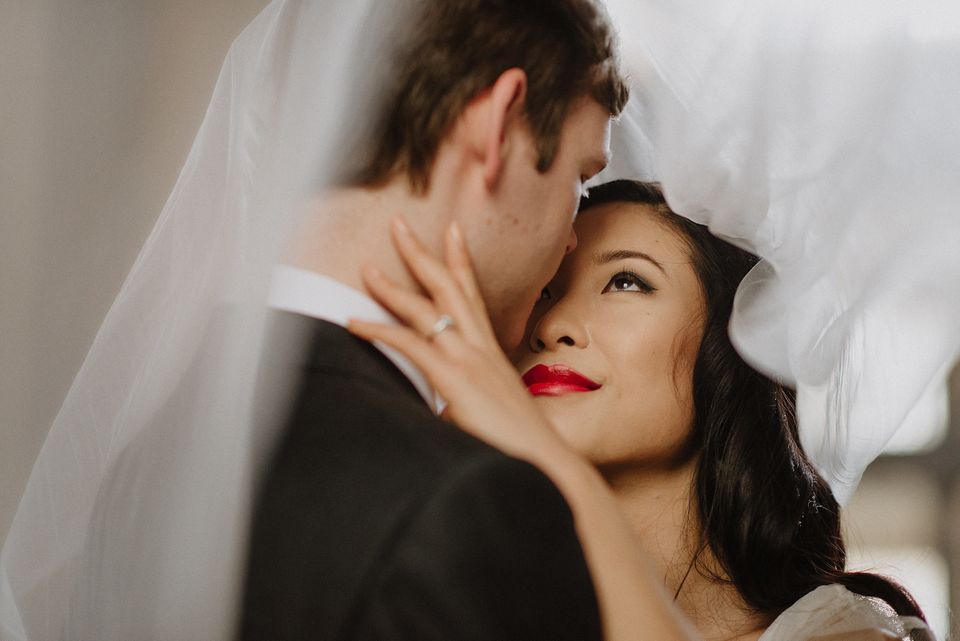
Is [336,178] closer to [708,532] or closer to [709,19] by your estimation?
[709,19]

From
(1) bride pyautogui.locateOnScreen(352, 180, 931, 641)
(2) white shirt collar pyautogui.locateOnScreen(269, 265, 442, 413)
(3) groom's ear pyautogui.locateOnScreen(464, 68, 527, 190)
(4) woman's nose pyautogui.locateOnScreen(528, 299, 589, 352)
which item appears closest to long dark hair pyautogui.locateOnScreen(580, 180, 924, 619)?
(1) bride pyautogui.locateOnScreen(352, 180, 931, 641)

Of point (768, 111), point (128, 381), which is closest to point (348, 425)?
point (128, 381)

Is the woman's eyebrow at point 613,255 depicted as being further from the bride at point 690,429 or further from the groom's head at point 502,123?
the groom's head at point 502,123

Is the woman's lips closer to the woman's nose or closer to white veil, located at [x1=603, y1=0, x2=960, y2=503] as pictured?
the woman's nose

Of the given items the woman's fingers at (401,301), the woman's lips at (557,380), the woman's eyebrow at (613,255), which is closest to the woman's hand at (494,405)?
the woman's fingers at (401,301)

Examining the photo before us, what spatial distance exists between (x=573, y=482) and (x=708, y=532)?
2.44 feet

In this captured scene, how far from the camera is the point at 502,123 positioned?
0.96m

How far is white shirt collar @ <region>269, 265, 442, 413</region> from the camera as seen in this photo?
2.97 feet

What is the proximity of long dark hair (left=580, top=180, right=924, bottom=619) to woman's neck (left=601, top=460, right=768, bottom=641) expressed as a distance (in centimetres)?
1

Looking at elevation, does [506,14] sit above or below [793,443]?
above

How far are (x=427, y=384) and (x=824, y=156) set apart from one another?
536 mm

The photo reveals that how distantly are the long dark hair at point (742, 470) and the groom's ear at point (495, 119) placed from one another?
2.12ft

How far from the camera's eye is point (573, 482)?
98 cm

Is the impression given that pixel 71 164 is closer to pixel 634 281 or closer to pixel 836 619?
pixel 634 281
